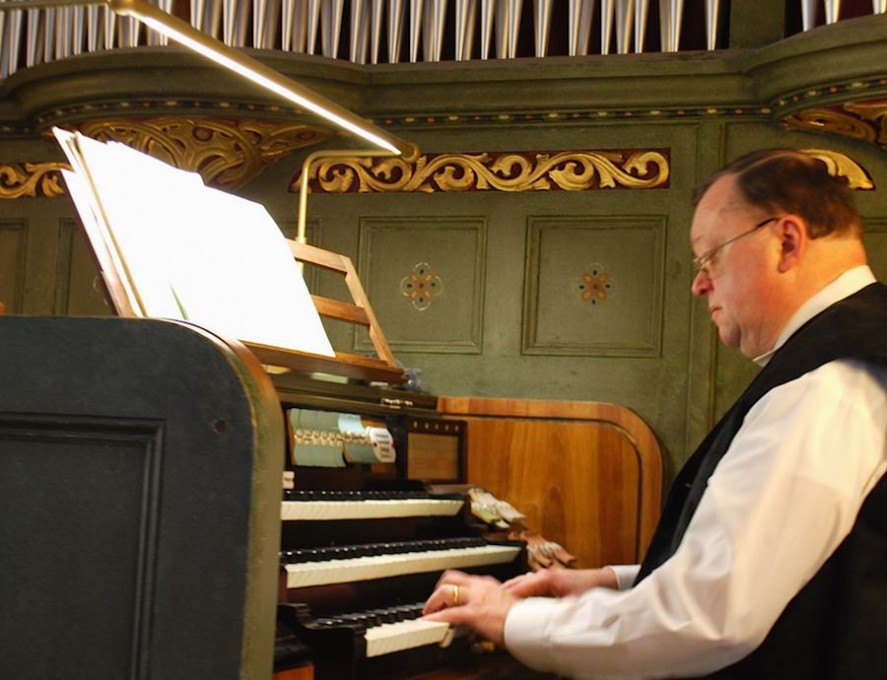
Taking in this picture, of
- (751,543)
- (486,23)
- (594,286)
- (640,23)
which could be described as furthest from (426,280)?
(751,543)

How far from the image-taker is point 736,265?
2.58 meters

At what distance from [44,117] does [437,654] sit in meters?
3.05

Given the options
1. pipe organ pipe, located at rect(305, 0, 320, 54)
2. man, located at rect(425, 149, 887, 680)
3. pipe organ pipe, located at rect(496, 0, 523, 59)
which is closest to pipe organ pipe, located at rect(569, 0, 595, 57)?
pipe organ pipe, located at rect(496, 0, 523, 59)

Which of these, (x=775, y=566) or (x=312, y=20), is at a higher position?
(x=312, y=20)

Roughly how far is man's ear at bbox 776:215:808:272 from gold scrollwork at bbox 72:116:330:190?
2877 millimetres

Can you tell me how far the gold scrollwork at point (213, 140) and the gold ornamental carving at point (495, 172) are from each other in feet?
0.55

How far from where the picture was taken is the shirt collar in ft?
8.18

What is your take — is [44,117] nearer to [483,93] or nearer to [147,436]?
[483,93]

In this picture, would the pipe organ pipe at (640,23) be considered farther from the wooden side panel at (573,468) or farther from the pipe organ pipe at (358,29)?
the wooden side panel at (573,468)

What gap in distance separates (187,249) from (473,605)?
152 centimetres

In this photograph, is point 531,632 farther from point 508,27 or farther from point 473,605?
point 508,27

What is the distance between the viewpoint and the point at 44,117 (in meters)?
5.27

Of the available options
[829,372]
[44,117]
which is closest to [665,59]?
[44,117]

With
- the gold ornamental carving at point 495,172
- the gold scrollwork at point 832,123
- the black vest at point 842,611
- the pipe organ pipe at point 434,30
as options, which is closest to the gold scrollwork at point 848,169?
the gold scrollwork at point 832,123
